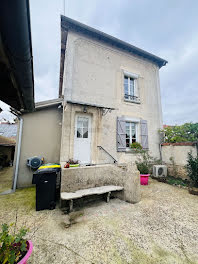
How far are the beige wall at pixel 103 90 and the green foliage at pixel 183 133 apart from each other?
2.35ft

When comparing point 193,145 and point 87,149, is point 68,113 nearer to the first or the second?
point 87,149

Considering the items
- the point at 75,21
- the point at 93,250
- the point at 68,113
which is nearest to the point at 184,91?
the point at 75,21

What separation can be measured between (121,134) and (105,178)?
3.07 m

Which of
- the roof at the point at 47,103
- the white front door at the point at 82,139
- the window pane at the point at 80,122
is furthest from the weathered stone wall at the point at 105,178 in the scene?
the roof at the point at 47,103

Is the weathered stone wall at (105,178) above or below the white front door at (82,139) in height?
below

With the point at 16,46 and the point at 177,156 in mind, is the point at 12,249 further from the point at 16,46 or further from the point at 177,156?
the point at 177,156

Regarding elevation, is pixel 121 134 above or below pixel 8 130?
below

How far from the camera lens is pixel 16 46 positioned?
3.58 feet

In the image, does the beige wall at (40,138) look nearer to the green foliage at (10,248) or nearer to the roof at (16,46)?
the roof at (16,46)

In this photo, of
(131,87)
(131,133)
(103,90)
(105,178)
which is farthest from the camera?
(131,87)

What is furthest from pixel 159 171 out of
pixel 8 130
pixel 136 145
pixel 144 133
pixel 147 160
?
pixel 8 130

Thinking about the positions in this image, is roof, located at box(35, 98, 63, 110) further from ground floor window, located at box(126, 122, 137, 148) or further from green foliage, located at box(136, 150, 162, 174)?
green foliage, located at box(136, 150, 162, 174)

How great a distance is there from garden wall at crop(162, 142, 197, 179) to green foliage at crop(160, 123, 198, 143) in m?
0.63

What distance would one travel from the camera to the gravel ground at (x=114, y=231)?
1563mm
